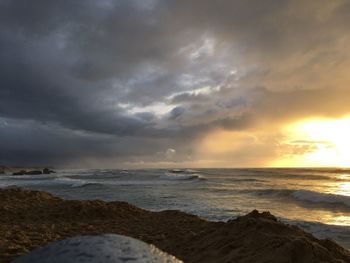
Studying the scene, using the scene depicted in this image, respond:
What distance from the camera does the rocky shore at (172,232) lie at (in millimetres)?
5289

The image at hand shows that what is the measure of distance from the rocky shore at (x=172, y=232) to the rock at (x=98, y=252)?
44cm

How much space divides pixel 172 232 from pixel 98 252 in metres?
5.27

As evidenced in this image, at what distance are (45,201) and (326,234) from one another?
864 cm

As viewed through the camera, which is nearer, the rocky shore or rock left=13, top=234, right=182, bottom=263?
rock left=13, top=234, right=182, bottom=263

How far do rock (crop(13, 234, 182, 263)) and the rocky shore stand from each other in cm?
44

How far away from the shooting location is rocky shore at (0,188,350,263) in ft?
17.4

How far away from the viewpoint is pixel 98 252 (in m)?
2.59

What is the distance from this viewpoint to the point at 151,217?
9.86 metres

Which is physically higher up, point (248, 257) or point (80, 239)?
point (80, 239)

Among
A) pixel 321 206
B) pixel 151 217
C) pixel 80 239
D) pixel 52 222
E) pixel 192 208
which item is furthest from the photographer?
pixel 321 206

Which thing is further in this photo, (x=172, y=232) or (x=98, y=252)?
(x=172, y=232)

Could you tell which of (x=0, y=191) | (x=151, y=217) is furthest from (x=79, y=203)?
(x=0, y=191)

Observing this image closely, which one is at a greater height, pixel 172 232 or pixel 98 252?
pixel 98 252

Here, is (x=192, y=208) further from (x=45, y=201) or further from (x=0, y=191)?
(x=0, y=191)
